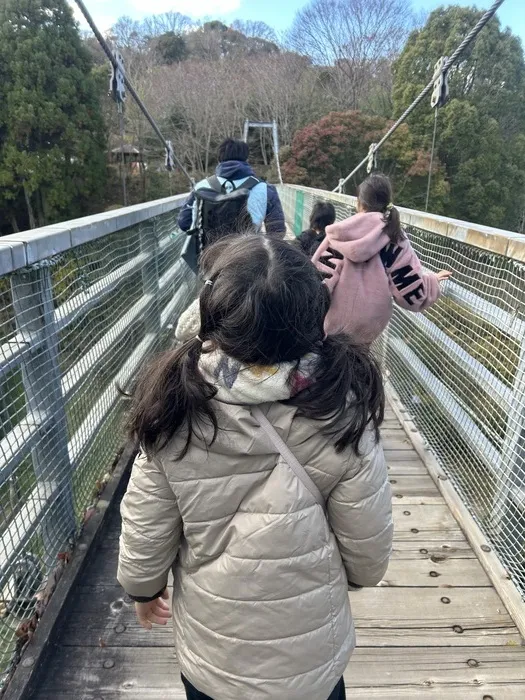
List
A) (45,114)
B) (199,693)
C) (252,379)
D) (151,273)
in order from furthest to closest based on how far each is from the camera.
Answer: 1. (45,114)
2. (151,273)
3. (199,693)
4. (252,379)

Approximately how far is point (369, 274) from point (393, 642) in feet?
3.99

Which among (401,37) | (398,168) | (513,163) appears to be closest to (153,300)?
(398,168)

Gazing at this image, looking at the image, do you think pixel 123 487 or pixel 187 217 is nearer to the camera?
pixel 123 487

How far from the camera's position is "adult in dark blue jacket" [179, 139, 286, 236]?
8.61 ft

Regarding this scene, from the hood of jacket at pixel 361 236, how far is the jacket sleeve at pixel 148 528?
52.1 inches

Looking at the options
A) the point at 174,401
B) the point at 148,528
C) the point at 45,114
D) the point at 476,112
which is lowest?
the point at 148,528

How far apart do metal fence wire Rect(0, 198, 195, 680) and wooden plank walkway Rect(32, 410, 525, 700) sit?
152mm

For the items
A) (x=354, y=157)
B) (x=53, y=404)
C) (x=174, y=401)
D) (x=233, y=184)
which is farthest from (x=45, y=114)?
(x=174, y=401)

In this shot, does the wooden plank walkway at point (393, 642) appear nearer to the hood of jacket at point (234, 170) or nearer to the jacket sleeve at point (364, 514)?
the jacket sleeve at point (364, 514)

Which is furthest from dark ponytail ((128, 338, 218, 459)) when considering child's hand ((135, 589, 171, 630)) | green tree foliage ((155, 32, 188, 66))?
green tree foliage ((155, 32, 188, 66))

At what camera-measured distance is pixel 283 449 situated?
0.84 meters

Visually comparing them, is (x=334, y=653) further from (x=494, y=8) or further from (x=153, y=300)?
(x=494, y=8)

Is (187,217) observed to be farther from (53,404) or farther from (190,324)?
(190,324)

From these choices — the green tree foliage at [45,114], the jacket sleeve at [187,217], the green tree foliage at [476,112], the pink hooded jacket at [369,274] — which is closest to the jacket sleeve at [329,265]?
the pink hooded jacket at [369,274]
